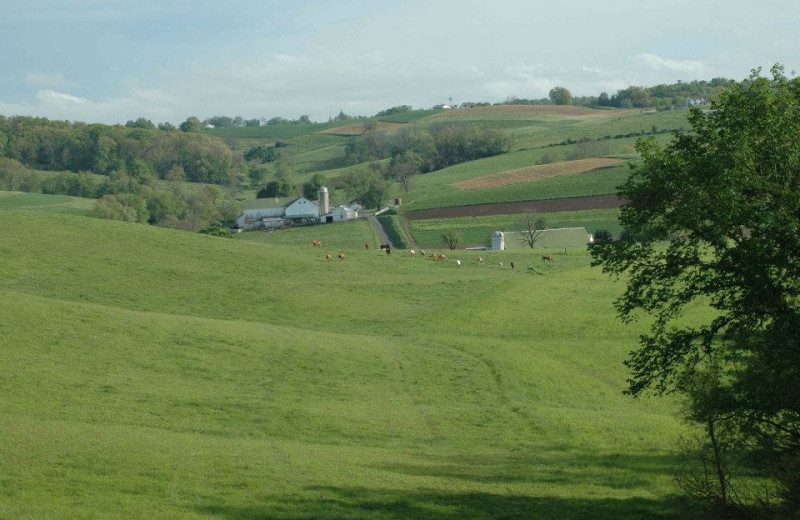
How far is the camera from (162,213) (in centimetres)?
13350

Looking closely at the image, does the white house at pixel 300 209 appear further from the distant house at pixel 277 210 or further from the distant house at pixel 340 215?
the distant house at pixel 340 215

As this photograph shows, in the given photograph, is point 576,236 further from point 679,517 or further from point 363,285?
point 679,517

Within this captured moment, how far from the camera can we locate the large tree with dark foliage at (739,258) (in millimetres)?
20359

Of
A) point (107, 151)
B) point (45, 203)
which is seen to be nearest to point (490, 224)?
point (45, 203)

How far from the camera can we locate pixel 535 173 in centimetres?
14250

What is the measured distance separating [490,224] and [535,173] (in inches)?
1159

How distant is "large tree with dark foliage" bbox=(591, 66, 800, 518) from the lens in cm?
2036

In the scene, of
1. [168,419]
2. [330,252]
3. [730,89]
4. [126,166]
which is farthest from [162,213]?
[730,89]

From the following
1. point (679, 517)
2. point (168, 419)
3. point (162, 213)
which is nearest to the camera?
point (679, 517)

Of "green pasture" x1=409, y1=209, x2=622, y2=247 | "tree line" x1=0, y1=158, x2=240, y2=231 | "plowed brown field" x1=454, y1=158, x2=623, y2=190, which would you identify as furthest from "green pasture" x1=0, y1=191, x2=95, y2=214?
"plowed brown field" x1=454, y1=158, x2=623, y2=190

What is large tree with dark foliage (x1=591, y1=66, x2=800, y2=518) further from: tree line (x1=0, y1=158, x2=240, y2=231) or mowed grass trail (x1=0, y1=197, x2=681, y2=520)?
tree line (x1=0, y1=158, x2=240, y2=231)

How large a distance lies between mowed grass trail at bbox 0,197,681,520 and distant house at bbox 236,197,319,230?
6567 cm

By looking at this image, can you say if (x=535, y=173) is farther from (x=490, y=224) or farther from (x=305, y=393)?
(x=305, y=393)

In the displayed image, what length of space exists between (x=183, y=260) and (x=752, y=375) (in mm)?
47252
